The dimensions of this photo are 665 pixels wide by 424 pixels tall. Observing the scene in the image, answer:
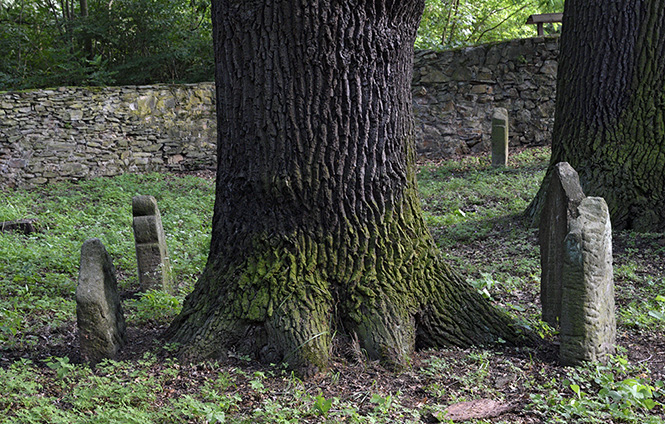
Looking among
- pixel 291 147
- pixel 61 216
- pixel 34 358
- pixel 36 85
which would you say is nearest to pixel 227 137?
pixel 291 147

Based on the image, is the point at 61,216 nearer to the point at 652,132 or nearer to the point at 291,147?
the point at 291,147

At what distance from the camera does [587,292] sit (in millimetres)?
3000

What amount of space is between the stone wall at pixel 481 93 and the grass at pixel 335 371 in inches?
272

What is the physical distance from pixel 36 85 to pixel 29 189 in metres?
4.61

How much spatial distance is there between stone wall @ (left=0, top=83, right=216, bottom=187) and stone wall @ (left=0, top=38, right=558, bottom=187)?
18 millimetres

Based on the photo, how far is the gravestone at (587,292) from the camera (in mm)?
2998

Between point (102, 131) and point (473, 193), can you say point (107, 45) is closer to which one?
point (102, 131)

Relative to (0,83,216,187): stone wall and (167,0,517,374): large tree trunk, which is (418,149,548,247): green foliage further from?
(0,83,216,187): stone wall

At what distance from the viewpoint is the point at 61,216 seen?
8109mm

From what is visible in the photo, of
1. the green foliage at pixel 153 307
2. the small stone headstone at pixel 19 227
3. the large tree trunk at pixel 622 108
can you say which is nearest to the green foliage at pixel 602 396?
the green foliage at pixel 153 307

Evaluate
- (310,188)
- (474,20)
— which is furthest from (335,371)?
(474,20)

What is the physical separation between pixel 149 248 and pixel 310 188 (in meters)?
2.30

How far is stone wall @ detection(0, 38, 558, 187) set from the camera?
36.2ft

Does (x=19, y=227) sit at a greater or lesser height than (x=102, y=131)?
lesser
